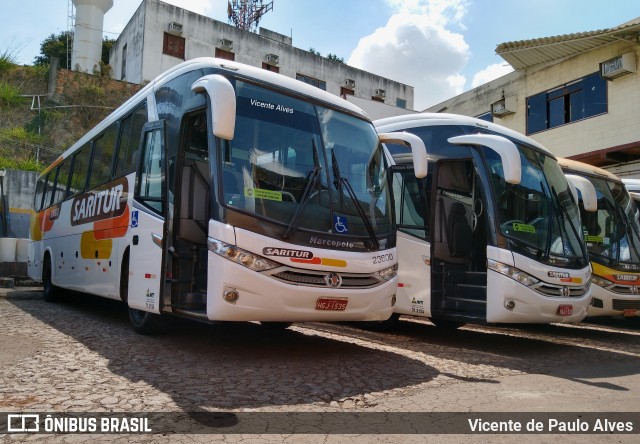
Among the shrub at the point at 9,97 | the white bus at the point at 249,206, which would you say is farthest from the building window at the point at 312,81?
the white bus at the point at 249,206

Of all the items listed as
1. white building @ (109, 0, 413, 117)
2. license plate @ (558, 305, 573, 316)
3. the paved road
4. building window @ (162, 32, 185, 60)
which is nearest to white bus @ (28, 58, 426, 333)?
the paved road

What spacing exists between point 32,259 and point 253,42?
24.5 m

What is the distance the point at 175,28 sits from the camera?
31.4m

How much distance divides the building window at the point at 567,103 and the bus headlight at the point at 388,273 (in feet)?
49.5

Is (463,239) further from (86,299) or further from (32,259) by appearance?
(32,259)

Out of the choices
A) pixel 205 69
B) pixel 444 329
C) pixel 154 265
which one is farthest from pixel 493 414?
pixel 444 329

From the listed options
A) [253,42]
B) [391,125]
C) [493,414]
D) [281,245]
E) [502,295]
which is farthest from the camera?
[253,42]

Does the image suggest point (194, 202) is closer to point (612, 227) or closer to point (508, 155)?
point (508, 155)

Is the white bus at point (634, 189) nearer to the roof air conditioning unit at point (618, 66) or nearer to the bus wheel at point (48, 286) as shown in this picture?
the roof air conditioning unit at point (618, 66)

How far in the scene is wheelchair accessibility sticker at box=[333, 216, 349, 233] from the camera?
20.2ft

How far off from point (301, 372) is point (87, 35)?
31.9 metres

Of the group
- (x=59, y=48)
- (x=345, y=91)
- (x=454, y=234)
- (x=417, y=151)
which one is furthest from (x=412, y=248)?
(x=59, y=48)

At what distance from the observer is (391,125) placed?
970 centimetres

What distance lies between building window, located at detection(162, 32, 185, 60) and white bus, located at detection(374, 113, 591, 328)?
83.8 feet
